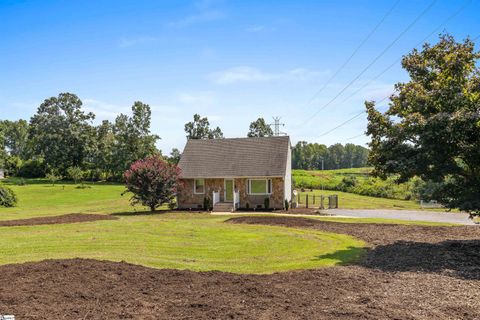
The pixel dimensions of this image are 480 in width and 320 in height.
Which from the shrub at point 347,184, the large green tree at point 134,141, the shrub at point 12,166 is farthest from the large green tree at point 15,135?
the shrub at point 347,184

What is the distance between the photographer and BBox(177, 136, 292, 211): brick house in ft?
113

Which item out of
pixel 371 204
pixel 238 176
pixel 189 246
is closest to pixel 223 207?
pixel 238 176

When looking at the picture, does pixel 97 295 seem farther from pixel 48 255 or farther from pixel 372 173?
pixel 372 173

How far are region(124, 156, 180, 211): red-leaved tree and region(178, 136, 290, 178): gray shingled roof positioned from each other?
289cm

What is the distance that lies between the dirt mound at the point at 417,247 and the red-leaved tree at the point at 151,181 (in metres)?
12.3

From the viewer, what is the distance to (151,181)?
31.9 m

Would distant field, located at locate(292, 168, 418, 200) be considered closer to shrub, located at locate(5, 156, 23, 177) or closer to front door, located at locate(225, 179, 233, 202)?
front door, located at locate(225, 179, 233, 202)

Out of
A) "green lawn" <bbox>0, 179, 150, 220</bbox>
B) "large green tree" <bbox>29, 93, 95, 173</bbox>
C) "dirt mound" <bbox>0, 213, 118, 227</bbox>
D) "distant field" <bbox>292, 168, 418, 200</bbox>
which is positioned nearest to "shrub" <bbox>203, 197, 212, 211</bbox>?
"green lawn" <bbox>0, 179, 150, 220</bbox>

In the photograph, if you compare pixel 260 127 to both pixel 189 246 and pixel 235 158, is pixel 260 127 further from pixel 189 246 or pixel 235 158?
pixel 189 246

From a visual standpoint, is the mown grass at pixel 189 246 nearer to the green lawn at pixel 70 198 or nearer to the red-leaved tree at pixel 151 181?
the red-leaved tree at pixel 151 181

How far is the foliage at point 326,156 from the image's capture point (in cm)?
15625

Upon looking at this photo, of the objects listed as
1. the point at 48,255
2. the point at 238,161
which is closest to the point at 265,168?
the point at 238,161

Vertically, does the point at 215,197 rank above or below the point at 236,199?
above

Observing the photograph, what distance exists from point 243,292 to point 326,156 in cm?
16895
